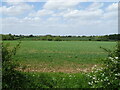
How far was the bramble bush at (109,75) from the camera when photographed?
707cm

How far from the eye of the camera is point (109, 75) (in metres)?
7.43

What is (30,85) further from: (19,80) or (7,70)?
(7,70)

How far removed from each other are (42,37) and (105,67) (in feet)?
259

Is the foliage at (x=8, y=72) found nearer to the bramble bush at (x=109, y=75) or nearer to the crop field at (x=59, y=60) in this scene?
the crop field at (x=59, y=60)

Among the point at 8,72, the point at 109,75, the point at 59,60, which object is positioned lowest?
the point at 59,60

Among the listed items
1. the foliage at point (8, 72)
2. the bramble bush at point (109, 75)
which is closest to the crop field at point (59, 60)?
the bramble bush at point (109, 75)

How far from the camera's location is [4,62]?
708 cm

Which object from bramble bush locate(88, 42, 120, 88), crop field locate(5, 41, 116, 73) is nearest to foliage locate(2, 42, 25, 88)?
crop field locate(5, 41, 116, 73)

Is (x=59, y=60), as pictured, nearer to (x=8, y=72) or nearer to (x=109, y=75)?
(x=109, y=75)

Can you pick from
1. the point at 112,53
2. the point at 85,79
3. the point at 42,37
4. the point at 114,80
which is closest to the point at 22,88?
the point at 85,79

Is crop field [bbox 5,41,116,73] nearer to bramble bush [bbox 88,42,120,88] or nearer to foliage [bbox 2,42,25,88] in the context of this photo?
bramble bush [bbox 88,42,120,88]

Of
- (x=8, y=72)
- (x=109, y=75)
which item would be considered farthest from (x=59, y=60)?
(x=8, y=72)

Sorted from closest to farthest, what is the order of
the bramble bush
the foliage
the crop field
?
1. the foliage
2. the bramble bush
3. the crop field

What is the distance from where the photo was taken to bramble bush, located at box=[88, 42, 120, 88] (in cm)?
707
